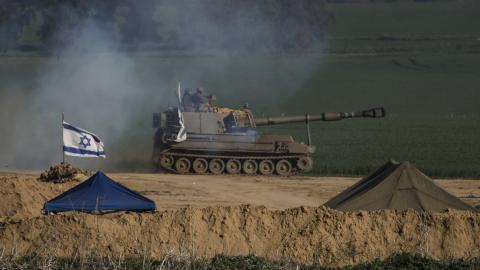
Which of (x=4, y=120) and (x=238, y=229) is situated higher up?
(x=4, y=120)

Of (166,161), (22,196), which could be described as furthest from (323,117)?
(22,196)

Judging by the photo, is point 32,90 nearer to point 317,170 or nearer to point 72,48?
point 72,48

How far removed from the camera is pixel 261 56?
79125mm

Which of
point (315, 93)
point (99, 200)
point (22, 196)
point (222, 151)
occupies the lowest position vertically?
point (99, 200)

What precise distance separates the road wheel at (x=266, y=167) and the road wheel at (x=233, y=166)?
2.41 feet

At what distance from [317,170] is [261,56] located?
35.4m

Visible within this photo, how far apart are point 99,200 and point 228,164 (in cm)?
1626

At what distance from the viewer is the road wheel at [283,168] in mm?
43281

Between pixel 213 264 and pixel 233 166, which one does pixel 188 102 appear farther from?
pixel 213 264

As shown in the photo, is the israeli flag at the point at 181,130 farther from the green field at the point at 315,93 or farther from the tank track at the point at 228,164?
the green field at the point at 315,93

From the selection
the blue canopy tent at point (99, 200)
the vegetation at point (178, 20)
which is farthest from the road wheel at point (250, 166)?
the blue canopy tent at point (99, 200)

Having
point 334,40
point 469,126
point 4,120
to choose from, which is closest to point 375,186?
point 4,120

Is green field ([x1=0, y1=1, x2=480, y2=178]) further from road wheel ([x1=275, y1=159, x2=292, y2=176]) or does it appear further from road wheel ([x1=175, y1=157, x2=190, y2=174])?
road wheel ([x1=175, y1=157, x2=190, y2=174])

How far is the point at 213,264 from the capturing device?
2205cm
